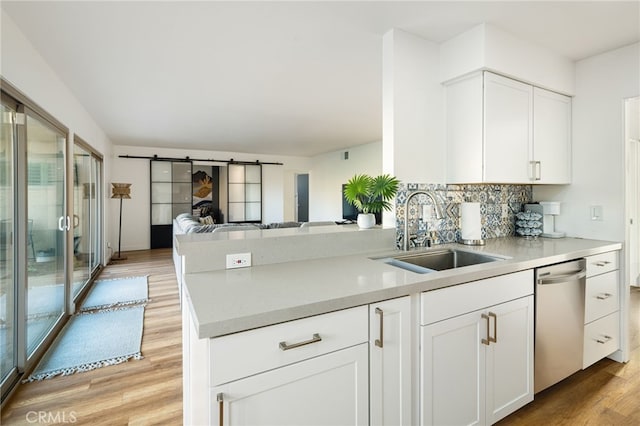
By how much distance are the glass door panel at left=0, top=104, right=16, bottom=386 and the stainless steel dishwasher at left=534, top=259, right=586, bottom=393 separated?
3150 millimetres

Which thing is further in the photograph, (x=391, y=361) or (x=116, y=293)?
(x=116, y=293)

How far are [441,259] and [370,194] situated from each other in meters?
0.65

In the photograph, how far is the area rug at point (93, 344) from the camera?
2260 millimetres

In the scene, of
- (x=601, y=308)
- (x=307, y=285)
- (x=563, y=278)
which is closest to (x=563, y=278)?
(x=563, y=278)

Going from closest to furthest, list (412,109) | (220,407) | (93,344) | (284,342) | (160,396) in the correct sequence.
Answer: (220,407) → (284,342) → (160,396) → (412,109) → (93,344)

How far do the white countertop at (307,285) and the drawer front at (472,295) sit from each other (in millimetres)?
34

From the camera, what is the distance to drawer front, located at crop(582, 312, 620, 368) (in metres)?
2.07

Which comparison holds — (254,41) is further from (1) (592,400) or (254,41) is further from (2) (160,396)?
(1) (592,400)

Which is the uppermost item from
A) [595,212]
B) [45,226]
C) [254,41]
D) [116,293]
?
[254,41]

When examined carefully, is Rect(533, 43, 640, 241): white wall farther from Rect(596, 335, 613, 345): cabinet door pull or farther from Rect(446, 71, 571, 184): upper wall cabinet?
Rect(596, 335, 613, 345): cabinet door pull

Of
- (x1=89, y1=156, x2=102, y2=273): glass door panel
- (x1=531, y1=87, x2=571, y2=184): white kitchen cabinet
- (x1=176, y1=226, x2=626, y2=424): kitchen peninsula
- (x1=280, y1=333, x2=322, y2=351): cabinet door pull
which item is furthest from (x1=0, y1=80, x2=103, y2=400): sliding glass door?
(x1=531, y1=87, x2=571, y2=184): white kitchen cabinet

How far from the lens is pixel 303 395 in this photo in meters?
1.06

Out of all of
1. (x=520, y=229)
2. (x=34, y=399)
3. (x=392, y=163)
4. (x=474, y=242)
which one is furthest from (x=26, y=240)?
(x=520, y=229)

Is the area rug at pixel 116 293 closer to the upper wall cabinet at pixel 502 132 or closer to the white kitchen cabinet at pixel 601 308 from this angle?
the upper wall cabinet at pixel 502 132
